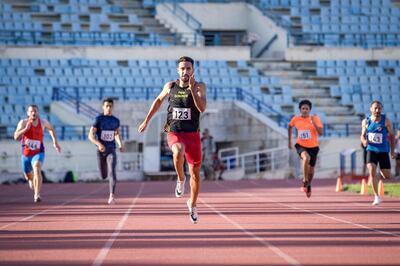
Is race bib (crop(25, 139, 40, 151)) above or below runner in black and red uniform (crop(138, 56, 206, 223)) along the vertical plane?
below

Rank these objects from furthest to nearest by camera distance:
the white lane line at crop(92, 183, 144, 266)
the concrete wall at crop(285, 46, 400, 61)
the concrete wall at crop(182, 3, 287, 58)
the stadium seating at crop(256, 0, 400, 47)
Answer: the concrete wall at crop(182, 3, 287, 58) → the stadium seating at crop(256, 0, 400, 47) → the concrete wall at crop(285, 46, 400, 61) → the white lane line at crop(92, 183, 144, 266)

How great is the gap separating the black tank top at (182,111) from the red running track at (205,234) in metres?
1.24

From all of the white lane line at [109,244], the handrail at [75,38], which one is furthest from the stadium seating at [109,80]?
the white lane line at [109,244]

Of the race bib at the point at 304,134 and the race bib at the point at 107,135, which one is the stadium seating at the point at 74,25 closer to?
the race bib at the point at 107,135

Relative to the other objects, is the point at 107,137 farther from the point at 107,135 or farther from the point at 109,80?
the point at 109,80

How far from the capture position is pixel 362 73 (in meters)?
41.3

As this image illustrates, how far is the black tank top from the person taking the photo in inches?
467

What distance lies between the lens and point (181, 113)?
11914 mm

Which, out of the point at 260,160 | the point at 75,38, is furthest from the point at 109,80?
the point at 260,160

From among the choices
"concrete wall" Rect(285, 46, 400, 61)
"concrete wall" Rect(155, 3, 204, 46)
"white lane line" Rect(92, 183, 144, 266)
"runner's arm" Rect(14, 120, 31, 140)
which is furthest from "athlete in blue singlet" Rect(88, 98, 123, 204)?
"concrete wall" Rect(285, 46, 400, 61)

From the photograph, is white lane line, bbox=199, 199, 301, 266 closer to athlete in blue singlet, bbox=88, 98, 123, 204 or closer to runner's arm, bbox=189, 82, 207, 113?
runner's arm, bbox=189, 82, 207, 113

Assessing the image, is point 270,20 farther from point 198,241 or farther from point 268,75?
point 198,241

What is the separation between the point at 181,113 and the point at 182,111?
36mm

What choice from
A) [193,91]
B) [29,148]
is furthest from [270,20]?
[193,91]
